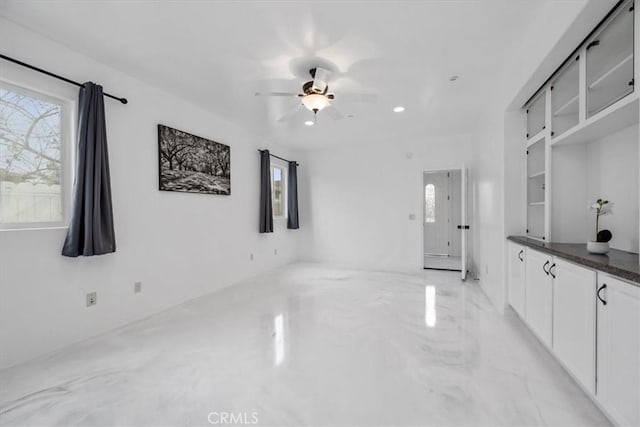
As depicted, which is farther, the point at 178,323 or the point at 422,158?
the point at 422,158

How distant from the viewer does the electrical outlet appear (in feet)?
8.20

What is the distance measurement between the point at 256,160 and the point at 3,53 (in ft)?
10.3

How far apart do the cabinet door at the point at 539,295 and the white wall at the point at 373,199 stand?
3072 mm

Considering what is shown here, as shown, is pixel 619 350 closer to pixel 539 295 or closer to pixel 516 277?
pixel 539 295

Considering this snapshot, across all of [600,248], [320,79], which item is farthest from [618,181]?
[320,79]

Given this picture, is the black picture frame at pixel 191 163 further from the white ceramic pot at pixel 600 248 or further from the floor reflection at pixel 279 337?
the white ceramic pot at pixel 600 248

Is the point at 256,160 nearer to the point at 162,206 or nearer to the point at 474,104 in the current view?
the point at 162,206

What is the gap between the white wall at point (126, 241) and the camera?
2096 millimetres

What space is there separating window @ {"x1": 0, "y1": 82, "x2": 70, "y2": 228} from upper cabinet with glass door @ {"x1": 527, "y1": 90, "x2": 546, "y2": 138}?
4258mm

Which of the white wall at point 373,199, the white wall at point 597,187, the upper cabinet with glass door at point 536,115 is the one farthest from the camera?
the white wall at point 373,199

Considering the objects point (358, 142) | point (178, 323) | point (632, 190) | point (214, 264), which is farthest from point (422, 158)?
point (178, 323)

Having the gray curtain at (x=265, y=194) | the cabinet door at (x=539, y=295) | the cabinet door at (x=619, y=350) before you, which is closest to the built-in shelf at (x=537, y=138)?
the cabinet door at (x=539, y=295)

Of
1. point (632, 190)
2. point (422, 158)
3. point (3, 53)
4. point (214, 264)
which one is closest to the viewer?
point (632, 190)

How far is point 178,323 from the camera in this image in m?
2.86
